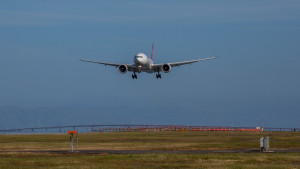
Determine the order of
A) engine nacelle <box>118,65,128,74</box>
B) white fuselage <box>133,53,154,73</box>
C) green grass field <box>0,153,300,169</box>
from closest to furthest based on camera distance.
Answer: green grass field <box>0,153,300,169</box>, white fuselage <box>133,53,154,73</box>, engine nacelle <box>118,65,128,74</box>

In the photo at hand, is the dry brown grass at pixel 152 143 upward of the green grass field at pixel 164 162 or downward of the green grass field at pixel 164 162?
upward

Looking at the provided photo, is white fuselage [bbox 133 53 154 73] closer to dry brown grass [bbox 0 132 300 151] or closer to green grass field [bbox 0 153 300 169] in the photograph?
dry brown grass [bbox 0 132 300 151]

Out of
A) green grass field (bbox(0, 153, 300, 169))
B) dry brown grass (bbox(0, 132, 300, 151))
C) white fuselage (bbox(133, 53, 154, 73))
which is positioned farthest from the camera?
white fuselage (bbox(133, 53, 154, 73))

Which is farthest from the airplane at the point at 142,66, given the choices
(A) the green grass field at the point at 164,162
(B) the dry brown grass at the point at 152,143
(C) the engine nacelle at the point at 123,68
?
(A) the green grass field at the point at 164,162

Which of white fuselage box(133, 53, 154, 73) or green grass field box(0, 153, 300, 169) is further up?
white fuselage box(133, 53, 154, 73)

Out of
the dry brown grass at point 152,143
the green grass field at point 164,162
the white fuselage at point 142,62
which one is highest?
the white fuselage at point 142,62

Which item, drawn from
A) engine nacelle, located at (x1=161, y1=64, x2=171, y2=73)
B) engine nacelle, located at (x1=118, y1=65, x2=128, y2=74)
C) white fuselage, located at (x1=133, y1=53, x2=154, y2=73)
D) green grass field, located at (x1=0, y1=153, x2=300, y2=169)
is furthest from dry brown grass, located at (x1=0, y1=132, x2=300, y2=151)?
green grass field, located at (x1=0, y1=153, x2=300, y2=169)

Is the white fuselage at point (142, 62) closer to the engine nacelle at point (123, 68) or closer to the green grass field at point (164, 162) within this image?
the engine nacelle at point (123, 68)

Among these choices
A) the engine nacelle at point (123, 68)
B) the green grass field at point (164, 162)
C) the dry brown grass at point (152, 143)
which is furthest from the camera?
the engine nacelle at point (123, 68)

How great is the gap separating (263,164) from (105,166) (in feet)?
36.0

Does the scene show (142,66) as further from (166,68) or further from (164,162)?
(164,162)

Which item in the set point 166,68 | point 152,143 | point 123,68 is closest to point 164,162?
point 152,143

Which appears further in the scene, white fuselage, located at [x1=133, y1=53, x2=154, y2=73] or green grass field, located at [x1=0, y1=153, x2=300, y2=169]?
white fuselage, located at [x1=133, y1=53, x2=154, y2=73]

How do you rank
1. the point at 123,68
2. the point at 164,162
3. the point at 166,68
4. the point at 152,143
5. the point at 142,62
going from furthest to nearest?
the point at 166,68 → the point at 123,68 → the point at 142,62 → the point at 152,143 → the point at 164,162
